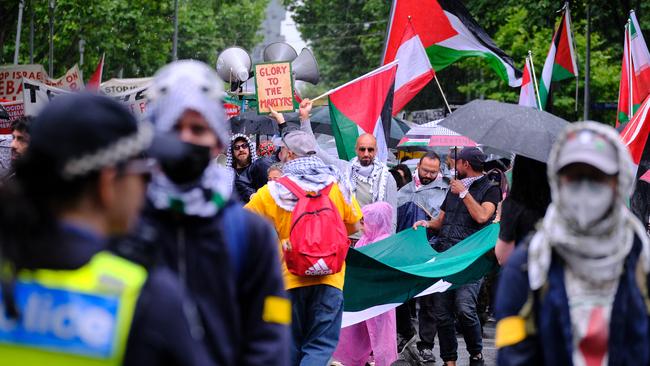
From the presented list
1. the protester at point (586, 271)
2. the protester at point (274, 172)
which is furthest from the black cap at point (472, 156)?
the protester at point (586, 271)

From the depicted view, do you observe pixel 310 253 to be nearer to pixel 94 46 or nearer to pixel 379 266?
pixel 379 266

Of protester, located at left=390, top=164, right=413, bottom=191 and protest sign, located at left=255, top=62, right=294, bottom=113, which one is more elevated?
protest sign, located at left=255, top=62, right=294, bottom=113

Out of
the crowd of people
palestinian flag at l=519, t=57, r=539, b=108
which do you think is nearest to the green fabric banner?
the crowd of people

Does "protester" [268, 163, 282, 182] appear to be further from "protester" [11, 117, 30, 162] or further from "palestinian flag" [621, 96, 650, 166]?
"palestinian flag" [621, 96, 650, 166]

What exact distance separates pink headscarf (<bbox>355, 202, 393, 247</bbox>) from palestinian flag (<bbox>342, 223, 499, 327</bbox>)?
27 cm

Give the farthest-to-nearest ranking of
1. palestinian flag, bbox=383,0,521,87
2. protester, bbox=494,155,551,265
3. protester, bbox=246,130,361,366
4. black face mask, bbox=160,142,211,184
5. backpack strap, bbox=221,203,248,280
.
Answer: palestinian flag, bbox=383,0,521,87
protester, bbox=246,130,361,366
protester, bbox=494,155,551,265
backpack strap, bbox=221,203,248,280
black face mask, bbox=160,142,211,184

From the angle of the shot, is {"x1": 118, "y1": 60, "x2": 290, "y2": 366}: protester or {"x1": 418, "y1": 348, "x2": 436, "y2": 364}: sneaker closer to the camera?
{"x1": 118, "y1": 60, "x2": 290, "y2": 366}: protester

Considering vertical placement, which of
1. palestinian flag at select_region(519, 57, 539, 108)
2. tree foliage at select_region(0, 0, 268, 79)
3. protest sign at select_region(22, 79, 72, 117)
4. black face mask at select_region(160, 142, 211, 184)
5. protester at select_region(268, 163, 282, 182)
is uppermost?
tree foliage at select_region(0, 0, 268, 79)

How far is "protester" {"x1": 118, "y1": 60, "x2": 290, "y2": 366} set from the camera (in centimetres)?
A: 339

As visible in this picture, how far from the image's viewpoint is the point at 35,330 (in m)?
2.48

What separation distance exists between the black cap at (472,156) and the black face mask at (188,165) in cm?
637

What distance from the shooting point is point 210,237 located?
11.3ft

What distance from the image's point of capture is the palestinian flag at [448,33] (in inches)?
579

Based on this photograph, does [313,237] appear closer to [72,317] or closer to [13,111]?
[72,317]
